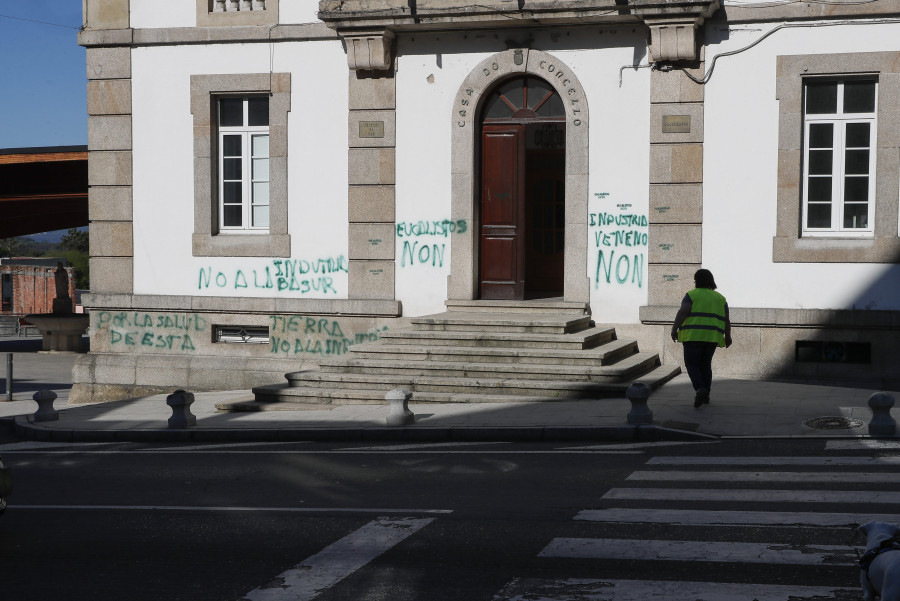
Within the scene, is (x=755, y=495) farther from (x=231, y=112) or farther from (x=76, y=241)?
(x=76, y=241)

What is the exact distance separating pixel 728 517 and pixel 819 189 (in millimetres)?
8935

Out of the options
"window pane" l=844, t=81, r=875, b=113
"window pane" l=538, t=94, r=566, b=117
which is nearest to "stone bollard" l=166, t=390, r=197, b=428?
"window pane" l=538, t=94, r=566, b=117

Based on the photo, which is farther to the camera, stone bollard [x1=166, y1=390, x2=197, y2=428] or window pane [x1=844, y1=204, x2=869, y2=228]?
window pane [x1=844, y1=204, x2=869, y2=228]

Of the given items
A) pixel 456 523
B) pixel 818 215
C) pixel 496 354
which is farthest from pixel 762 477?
pixel 818 215

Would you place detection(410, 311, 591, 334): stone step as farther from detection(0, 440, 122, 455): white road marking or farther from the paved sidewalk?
detection(0, 440, 122, 455): white road marking

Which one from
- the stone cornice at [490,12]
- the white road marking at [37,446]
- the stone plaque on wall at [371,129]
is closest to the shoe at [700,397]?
the stone cornice at [490,12]

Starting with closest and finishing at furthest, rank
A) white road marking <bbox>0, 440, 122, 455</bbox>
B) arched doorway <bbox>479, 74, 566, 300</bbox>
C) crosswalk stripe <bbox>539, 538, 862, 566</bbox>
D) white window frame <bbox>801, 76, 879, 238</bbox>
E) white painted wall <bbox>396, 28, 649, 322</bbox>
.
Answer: crosswalk stripe <bbox>539, 538, 862, 566</bbox> → white road marking <bbox>0, 440, 122, 455</bbox> → white window frame <bbox>801, 76, 879, 238</bbox> → white painted wall <bbox>396, 28, 649, 322</bbox> → arched doorway <bbox>479, 74, 566, 300</bbox>

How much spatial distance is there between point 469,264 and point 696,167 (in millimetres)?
3490

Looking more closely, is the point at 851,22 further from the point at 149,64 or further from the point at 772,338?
the point at 149,64

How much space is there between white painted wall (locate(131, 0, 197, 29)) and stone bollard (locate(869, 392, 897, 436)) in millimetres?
11543

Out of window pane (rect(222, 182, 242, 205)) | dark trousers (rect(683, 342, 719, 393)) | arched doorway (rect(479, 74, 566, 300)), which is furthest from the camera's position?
window pane (rect(222, 182, 242, 205))

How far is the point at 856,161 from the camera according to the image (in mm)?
15148

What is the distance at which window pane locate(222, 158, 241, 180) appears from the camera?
17.7 metres

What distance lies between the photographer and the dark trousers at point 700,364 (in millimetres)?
12836
